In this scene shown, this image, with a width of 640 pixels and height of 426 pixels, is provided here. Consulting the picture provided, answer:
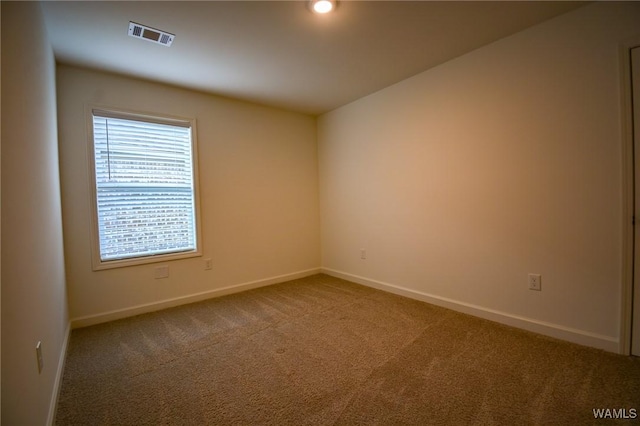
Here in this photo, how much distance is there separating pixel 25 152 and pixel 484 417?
2645mm

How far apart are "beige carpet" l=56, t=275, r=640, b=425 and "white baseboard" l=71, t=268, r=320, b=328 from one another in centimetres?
11

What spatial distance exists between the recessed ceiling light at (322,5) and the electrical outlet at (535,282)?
2628mm

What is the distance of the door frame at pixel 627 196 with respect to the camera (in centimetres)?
189

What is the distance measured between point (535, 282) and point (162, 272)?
143 inches

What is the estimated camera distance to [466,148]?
2.71 metres

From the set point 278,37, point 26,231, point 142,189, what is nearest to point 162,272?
point 142,189

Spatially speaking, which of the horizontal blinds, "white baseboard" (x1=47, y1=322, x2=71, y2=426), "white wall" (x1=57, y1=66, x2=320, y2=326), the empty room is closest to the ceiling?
the empty room

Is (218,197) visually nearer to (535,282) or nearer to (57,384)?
(57,384)

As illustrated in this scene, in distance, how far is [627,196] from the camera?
75.4 inches

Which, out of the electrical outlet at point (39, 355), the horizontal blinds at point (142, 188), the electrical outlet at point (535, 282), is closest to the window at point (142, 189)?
the horizontal blinds at point (142, 188)

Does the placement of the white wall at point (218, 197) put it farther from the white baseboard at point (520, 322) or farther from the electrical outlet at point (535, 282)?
the electrical outlet at point (535, 282)

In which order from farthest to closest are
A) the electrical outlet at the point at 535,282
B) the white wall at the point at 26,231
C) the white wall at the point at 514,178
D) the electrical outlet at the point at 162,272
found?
1. the electrical outlet at the point at 162,272
2. the electrical outlet at the point at 535,282
3. the white wall at the point at 514,178
4. the white wall at the point at 26,231

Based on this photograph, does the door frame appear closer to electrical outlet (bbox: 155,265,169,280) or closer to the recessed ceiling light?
the recessed ceiling light

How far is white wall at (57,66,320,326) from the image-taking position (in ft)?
8.79
